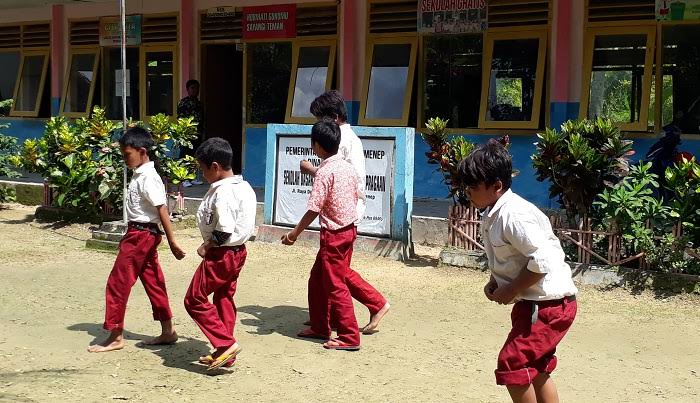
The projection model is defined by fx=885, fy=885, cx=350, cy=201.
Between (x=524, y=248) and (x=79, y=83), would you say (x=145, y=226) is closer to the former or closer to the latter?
(x=524, y=248)

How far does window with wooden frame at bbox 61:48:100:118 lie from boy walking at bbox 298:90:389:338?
10367 mm

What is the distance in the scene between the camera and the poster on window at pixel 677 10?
10.1 m

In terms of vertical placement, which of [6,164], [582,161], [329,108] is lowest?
[6,164]

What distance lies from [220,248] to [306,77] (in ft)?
27.2

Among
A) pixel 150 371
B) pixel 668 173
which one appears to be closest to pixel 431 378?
pixel 150 371

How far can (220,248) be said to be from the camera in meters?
5.19

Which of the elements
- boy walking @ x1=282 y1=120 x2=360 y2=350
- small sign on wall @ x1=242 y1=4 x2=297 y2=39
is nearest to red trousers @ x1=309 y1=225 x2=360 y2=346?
boy walking @ x1=282 y1=120 x2=360 y2=350

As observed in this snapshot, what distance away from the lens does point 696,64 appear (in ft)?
33.7

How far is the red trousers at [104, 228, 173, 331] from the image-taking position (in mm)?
5535

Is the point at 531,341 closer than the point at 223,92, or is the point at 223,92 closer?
the point at 531,341

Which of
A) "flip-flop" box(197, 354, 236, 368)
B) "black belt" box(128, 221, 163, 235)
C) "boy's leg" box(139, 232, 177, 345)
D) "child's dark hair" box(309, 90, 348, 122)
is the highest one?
"child's dark hair" box(309, 90, 348, 122)

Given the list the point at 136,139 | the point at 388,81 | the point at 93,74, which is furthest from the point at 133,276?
the point at 93,74

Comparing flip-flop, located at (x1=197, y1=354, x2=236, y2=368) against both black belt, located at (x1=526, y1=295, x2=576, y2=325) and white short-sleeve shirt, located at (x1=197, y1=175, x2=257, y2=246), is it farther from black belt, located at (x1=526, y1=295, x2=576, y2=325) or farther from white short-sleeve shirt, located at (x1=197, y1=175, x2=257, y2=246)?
black belt, located at (x1=526, y1=295, x2=576, y2=325)

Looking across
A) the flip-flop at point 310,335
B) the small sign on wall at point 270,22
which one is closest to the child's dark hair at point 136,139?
the flip-flop at point 310,335
